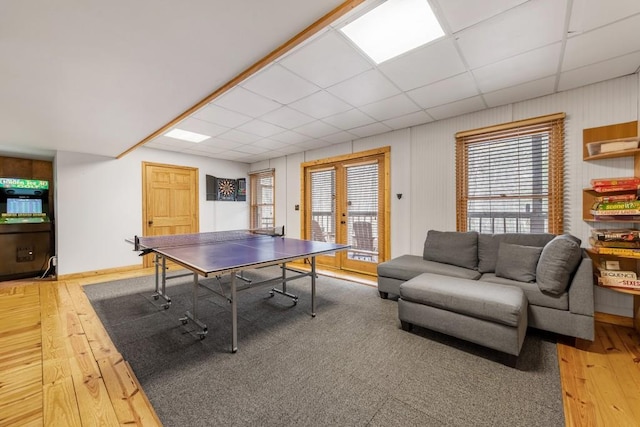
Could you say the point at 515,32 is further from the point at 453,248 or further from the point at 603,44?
the point at 453,248

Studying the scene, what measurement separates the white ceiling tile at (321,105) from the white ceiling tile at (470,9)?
1.44 metres

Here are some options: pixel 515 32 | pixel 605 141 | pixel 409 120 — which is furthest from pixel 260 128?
pixel 605 141

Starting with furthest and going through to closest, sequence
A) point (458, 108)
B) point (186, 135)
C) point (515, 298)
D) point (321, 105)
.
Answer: point (186, 135) < point (458, 108) < point (321, 105) < point (515, 298)

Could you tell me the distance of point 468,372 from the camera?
76.6 inches

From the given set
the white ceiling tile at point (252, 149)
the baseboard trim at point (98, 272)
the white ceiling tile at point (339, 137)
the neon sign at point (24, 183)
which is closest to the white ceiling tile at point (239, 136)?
the white ceiling tile at point (252, 149)

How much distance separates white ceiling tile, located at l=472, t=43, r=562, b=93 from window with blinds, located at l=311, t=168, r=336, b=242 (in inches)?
122

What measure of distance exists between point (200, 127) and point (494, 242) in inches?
177

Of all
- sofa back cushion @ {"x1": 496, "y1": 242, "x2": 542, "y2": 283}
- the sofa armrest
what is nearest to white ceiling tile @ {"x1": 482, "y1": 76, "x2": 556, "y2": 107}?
sofa back cushion @ {"x1": 496, "y1": 242, "x2": 542, "y2": 283}

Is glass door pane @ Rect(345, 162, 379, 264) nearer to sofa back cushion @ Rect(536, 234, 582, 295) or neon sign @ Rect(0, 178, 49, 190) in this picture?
sofa back cushion @ Rect(536, 234, 582, 295)

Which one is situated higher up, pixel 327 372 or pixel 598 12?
pixel 598 12

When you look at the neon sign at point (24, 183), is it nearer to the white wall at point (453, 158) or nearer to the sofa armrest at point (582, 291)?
the white wall at point (453, 158)

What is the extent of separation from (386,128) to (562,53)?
2307mm

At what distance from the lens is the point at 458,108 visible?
351cm

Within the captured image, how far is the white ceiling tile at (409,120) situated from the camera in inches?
148
